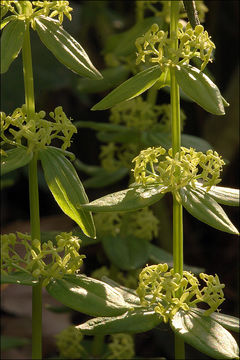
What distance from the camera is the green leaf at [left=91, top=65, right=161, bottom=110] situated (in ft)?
4.25

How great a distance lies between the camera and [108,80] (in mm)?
2154

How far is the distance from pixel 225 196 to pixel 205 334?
0.29 m

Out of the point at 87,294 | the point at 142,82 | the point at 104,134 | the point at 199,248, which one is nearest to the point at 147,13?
the point at 104,134

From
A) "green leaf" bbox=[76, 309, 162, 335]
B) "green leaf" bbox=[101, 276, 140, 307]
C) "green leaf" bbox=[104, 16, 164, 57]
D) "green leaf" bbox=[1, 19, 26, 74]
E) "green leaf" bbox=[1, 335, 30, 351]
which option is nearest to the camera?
"green leaf" bbox=[1, 19, 26, 74]

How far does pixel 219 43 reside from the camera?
3.43 meters

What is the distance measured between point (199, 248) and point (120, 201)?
196 cm

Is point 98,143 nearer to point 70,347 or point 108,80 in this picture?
point 108,80

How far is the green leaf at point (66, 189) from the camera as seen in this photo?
51.6 inches

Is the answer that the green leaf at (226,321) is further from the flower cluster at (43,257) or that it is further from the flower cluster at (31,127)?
the flower cluster at (31,127)

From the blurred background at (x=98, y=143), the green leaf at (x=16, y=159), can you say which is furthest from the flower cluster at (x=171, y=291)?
the blurred background at (x=98, y=143)

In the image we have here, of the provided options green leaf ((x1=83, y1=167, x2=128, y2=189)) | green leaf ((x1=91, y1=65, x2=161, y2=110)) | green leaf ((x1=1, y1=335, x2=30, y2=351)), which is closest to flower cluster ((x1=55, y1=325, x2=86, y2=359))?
green leaf ((x1=1, y1=335, x2=30, y2=351))

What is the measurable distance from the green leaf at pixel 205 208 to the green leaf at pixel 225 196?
0.05 ft

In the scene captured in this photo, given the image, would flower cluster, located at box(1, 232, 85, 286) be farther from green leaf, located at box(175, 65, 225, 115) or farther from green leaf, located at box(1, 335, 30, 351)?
green leaf, located at box(1, 335, 30, 351)

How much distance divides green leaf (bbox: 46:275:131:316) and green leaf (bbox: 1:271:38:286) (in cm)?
4
